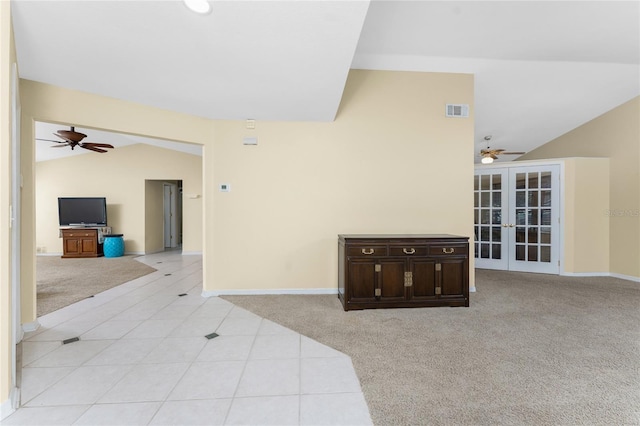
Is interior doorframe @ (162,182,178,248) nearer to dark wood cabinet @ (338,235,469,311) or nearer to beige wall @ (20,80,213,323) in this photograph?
beige wall @ (20,80,213,323)

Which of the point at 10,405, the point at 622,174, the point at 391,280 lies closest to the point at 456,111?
the point at 391,280

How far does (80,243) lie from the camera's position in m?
7.30

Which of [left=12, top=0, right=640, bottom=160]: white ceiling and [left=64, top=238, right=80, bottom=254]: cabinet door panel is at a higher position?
[left=12, top=0, right=640, bottom=160]: white ceiling

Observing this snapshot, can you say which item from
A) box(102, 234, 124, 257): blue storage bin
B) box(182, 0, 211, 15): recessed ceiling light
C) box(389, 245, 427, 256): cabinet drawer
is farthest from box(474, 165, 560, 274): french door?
box(102, 234, 124, 257): blue storage bin

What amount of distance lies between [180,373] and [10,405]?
0.92 meters

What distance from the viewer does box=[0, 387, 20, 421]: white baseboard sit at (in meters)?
1.59

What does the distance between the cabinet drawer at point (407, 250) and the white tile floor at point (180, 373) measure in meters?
1.49

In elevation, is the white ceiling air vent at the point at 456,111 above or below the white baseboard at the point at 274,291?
above

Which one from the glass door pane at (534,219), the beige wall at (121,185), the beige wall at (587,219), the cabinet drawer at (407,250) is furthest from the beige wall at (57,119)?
the beige wall at (587,219)

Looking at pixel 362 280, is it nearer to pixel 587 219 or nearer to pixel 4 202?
pixel 4 202

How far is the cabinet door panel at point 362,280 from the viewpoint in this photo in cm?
333

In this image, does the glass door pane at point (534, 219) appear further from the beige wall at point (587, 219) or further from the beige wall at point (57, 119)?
the beige wall at point (57, 119)

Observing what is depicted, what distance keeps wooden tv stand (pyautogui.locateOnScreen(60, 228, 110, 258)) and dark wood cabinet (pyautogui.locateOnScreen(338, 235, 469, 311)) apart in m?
7.57

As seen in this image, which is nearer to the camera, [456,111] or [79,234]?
[456,111]
